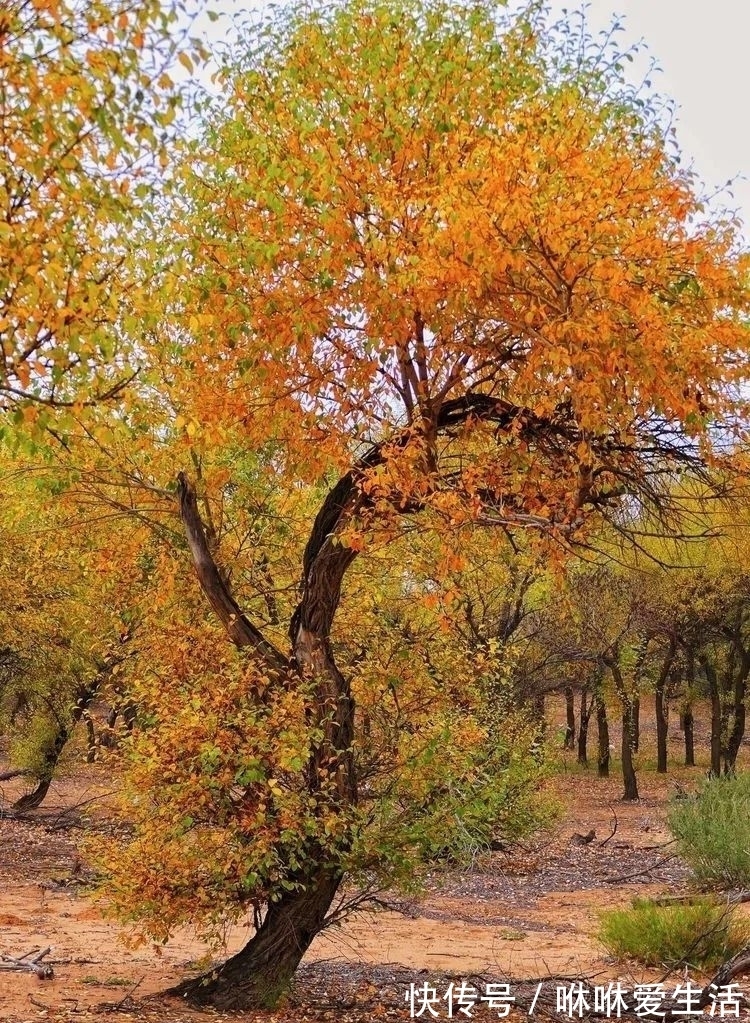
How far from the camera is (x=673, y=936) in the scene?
36.5ft

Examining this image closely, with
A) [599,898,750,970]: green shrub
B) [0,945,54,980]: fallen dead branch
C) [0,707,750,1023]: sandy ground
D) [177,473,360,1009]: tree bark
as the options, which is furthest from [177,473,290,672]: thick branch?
[599,898,750,970]: green shrub

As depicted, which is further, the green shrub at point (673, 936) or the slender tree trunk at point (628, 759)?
the slender tree trunk at point (628, 759)

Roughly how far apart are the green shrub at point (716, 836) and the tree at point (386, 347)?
940 centimetres

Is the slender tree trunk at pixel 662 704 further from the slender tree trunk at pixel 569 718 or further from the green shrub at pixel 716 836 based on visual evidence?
the green shrub at pixel 716 836

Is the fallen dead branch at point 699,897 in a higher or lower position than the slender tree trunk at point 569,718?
lower

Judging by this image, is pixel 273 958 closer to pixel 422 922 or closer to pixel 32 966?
pixel 32 966

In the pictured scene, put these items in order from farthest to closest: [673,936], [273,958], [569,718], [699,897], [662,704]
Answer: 1. [569,718]
2. [662,704]
3. [699,897]
4. [673,936]
5. [273,958]

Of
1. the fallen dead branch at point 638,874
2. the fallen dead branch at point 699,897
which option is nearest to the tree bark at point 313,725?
the fallen dead branch at point 699,897

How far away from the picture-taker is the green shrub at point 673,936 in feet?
35.4

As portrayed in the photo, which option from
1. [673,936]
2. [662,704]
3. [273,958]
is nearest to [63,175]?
[273,958]

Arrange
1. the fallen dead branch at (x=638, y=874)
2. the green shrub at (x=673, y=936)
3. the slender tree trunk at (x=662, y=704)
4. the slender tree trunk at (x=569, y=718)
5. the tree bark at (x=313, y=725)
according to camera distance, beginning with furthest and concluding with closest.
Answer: the slender tree trunk at (x=569, y=718) < the slender tree trunk at (x=662, y=704) < the fallen dead branch at (x=638, y=874) < the green shrub at (x=673, y=936) < the tree bark at (x=313, y=725)

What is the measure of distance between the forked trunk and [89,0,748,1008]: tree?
2 centimetres

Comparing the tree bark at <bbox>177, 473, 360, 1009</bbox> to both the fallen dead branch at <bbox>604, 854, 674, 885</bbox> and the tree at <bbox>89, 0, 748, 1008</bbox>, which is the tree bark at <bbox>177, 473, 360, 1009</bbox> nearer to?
the tree at <bbox>89, 0, 748, 1008</bbox>

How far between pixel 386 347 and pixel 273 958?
16.7 ft
